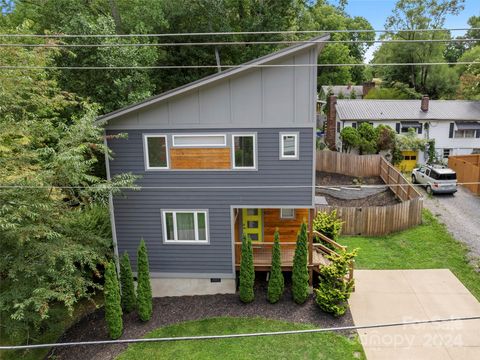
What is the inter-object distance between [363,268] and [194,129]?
312 inches

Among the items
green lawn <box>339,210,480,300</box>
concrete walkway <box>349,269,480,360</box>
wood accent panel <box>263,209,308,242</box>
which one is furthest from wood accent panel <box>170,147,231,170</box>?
green lawn <box>339,210,480,300</box>

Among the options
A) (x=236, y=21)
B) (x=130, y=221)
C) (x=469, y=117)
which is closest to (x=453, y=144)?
(x=469, y=117)

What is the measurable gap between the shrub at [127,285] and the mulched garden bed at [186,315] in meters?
0.33

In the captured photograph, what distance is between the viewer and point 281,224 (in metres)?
12.6

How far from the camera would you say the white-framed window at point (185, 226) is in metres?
10.7

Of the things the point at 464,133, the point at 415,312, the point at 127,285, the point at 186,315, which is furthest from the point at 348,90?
the point at 127,285

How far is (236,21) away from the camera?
22.7 metres

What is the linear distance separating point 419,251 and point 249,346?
27.5ft

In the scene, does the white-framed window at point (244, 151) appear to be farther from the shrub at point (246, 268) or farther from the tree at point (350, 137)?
the tree at point (350, 137)

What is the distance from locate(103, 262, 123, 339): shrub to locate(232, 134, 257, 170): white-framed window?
4545 mm

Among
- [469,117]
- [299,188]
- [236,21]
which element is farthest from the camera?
[469,117]

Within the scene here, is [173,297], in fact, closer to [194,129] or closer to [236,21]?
[194,129]

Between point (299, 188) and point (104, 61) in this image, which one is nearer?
point (299, 188)

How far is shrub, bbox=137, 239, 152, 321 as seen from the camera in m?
9.81
